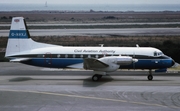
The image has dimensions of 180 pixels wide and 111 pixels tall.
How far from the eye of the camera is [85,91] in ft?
70.2

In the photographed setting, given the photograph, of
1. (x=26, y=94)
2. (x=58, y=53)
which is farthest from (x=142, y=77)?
(x=26, y=94)

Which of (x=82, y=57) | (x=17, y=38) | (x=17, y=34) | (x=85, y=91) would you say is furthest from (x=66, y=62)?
(x=85, y=91)

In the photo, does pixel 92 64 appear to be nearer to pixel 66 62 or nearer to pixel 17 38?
pixel 66 62

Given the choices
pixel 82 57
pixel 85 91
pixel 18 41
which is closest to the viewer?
pixel 85 91

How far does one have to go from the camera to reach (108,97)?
19.6 m

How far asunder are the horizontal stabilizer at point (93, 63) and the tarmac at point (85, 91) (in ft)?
4.10

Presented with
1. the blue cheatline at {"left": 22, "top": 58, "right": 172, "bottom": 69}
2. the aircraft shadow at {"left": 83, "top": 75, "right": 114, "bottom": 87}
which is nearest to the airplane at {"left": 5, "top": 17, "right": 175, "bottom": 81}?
the blue cheatline at {"left": 22, "top": 58, "right": 172, "bottom": 69}

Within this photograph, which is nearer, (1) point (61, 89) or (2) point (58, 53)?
(1) point (61, 89)

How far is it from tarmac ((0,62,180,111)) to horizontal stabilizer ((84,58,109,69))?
125cm

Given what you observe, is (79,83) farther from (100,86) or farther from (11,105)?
(11,105)

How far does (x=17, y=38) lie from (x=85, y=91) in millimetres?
9240

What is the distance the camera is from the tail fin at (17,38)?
1069 inches

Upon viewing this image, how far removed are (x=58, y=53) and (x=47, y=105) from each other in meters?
9.49

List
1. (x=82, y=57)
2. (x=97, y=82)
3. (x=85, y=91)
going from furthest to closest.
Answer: (x=82, y=57)
(x=97, y=82)
(x=85, y=91)
